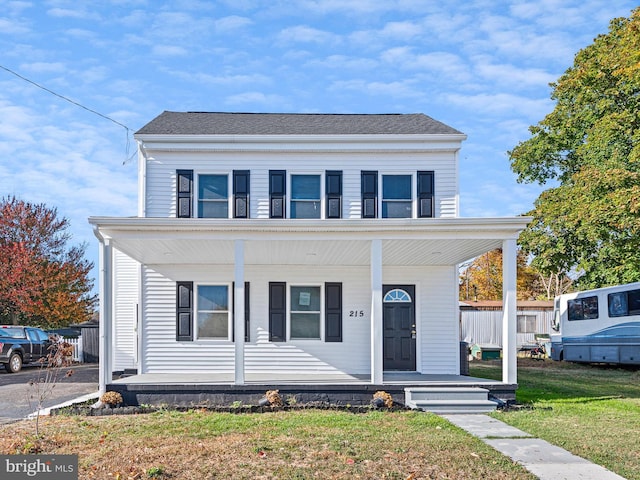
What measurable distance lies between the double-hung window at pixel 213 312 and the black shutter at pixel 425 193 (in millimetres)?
4751

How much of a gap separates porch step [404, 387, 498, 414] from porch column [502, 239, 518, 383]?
2.03 ft

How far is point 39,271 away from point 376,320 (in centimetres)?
2246

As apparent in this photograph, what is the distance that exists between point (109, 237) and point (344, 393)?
5.08 meters

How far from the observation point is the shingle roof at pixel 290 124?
14.0 meters

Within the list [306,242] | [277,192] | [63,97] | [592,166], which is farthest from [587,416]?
[592,166]

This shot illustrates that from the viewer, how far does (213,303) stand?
13.5 m

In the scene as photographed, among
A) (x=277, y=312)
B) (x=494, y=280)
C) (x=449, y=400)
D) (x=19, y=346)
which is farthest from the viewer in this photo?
(x=494, y=280)

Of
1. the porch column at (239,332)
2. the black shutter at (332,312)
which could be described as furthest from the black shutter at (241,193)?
the porch column at (239,332)

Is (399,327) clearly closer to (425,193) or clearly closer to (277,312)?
(277,312)

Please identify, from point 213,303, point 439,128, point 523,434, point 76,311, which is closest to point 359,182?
point 439,128

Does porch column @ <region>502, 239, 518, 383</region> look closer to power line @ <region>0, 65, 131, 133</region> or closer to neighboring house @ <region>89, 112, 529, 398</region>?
neighboring house @ <region>89, 112, 529, 398</region>

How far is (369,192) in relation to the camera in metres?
13.6

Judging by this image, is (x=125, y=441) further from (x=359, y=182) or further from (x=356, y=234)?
(x=359, y=182)

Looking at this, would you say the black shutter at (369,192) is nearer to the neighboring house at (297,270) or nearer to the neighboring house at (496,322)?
the neighboring house at (297,270)
